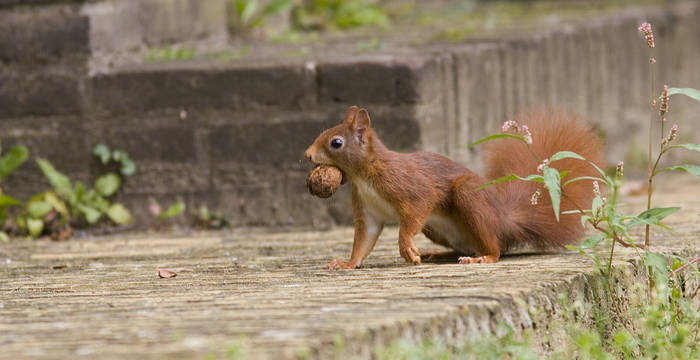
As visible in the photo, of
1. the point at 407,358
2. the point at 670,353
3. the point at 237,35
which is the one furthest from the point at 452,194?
the point at 237,35

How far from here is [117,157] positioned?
16.3ft

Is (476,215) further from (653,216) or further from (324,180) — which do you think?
(653,216)

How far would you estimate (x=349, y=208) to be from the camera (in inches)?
190

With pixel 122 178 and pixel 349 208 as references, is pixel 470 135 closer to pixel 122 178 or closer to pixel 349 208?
pixel 349 208

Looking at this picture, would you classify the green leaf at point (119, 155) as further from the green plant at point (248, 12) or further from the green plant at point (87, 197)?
the green plant at point (248, 12)

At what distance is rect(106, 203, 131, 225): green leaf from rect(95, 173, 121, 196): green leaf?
0.26 feet

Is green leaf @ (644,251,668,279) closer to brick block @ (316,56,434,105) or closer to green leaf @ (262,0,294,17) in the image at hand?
brick block @ (316,56,434,105)

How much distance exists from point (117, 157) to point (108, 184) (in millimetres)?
133

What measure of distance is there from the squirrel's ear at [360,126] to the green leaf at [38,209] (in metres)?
2.10

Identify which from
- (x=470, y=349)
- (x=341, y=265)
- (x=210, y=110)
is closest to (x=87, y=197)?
(x=210, y=110)

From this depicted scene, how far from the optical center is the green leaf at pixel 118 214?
4949mm

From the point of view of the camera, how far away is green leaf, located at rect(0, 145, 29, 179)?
4.91 m

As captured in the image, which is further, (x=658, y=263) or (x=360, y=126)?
(x=360, y=126)

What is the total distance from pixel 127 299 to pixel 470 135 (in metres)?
2.81
